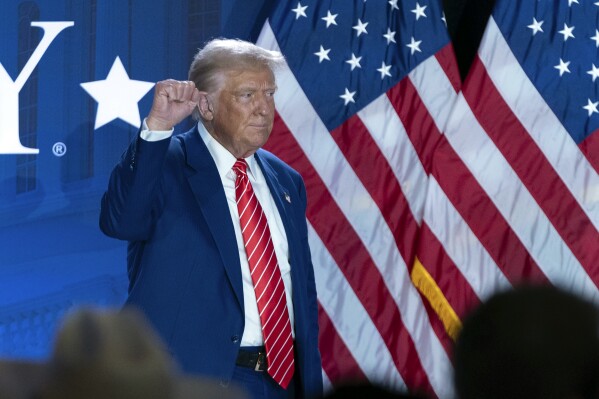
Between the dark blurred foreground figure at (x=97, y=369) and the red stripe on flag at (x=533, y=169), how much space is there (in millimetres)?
3633

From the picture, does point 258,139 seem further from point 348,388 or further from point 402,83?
point 348,388

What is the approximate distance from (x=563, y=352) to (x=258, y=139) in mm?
2164

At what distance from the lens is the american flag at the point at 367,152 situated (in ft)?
13.6

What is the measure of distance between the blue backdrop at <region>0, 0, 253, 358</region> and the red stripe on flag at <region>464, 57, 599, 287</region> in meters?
1.22

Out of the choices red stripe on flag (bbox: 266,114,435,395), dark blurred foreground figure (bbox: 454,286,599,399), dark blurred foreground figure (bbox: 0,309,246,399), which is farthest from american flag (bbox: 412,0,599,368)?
dark blurred foreground figure (bbox: 0,309,246,399)

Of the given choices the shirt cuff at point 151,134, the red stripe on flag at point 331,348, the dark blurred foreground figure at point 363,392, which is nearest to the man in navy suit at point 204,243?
the shirt cuff at point 151,134

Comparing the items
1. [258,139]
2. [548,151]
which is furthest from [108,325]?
[548,151]

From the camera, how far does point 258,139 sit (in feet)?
9.57

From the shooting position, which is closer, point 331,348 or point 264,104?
point 264,104

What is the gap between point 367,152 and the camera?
4215 mm

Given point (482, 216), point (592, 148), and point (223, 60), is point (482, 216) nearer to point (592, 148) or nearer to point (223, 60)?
point (592, 148)

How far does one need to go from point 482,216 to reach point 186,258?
1782 millimetres

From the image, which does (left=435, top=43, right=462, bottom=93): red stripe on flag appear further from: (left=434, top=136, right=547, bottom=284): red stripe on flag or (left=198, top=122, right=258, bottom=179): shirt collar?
(left=198, top=122, right=258, bottom=179): shirt collar

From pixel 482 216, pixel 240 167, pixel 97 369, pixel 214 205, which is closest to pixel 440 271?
pixel 482 216
